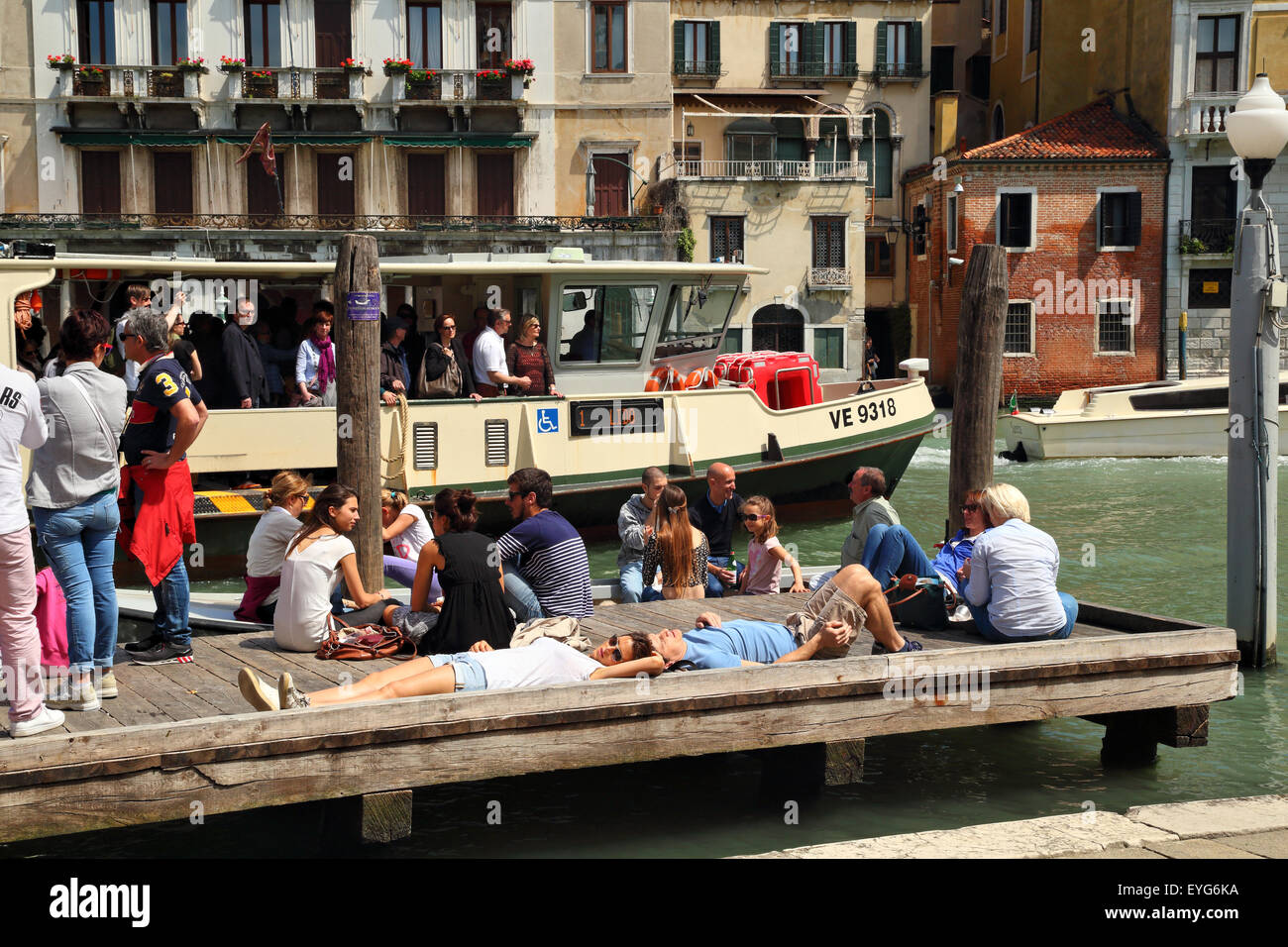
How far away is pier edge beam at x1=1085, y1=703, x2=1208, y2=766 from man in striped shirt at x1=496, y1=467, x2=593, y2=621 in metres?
2.94

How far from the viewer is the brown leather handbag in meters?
7.18

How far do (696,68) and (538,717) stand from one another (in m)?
33.6

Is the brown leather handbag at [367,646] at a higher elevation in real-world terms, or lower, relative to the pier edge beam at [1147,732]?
higher

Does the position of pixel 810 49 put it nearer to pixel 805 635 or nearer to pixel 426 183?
pixel 426 183

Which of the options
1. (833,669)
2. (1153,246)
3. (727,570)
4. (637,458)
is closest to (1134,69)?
(1153,246)

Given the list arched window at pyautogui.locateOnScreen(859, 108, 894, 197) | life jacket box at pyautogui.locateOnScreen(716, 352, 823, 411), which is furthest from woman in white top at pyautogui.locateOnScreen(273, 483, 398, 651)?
arched window at pyautogui.locateOnScreen(859, 108, 894, 197)

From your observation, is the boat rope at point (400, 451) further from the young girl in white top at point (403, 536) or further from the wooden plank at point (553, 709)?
the wooden plank at point (553, 709)

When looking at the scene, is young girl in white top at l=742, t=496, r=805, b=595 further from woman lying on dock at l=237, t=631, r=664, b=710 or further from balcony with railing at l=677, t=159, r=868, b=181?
balcony with railing at l=677, t=159, r=868, b=181

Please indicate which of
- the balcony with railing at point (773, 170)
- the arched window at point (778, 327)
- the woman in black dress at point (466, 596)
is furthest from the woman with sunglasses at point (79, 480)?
the arched window at point (778, 327)

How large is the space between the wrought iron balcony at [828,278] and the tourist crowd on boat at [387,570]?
87.0 ft

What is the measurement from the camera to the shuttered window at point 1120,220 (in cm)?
3428

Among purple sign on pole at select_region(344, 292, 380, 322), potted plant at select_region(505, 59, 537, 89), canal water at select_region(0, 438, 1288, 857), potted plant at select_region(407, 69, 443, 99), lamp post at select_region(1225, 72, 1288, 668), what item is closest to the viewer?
canal water at select_region(0, 438, 1288, 857)

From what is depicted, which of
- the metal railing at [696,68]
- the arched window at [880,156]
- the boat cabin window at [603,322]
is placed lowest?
the boat cabin window at [603,322]

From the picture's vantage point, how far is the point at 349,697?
6.03 meters
